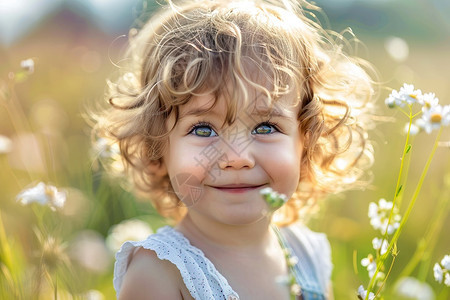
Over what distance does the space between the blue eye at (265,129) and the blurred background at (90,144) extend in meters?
0.37

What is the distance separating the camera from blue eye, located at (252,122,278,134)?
137cm

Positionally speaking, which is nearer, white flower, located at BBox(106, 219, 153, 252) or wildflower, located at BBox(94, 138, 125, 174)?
wildflower, located at BBox(94, 138, 125, 174)

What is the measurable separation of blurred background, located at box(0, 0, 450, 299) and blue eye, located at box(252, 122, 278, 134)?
372mm

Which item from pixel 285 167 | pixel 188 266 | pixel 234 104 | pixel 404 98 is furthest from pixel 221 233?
pixel 404 98

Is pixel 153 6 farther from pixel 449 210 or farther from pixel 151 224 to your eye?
pixel 449 210

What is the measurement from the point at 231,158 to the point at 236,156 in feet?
0.04

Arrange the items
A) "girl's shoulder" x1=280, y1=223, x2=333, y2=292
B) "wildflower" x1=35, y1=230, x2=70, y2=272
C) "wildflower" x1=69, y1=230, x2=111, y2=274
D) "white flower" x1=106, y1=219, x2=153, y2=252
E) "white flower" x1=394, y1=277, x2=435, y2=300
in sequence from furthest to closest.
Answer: "white flower" x1=106, y1=219, x2=153, y2=252 < "wildflower" x1=69, y1=230, x2=111, y2=274 < "girl's shoulder" x1=280, y1=223, x2=333, y2=292 < "white flower" x1=394, y1=277, x2=435, y2=300 < "wildflower" x1=35, y1=230, x2=70, y2=272

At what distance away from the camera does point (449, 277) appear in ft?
3.77

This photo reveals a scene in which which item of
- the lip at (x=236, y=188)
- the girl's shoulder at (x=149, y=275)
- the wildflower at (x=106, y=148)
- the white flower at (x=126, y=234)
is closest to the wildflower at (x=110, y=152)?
the wildflower at (x=106, y=148)

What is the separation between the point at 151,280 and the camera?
1.35 m

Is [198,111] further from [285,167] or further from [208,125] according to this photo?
[285,167]

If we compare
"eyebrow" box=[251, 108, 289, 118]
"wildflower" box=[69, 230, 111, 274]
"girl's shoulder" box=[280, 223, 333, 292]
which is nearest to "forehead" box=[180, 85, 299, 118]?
"eyebrow" box=[251, 108, 289, 118]

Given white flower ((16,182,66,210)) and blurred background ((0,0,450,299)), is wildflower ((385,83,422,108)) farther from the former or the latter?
white flower ((16,182,66,210))

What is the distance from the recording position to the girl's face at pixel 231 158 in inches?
51.9
